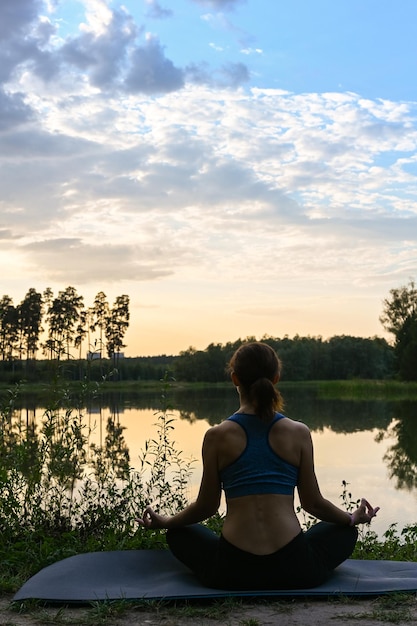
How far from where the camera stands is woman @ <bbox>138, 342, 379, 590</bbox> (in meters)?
3.42

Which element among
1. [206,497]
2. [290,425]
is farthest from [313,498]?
[206,497]

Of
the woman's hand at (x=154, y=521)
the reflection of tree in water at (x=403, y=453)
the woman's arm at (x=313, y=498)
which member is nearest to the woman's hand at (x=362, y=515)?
the woman's arm at (x=313, y=498)

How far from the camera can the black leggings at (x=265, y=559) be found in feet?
11.3

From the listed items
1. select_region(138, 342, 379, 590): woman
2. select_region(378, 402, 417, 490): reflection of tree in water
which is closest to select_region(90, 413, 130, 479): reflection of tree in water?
select_region(138, 342, 379, 590): woman

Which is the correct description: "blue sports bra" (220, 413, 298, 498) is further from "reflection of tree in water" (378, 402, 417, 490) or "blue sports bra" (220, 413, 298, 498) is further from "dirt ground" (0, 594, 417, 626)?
"reflection of tree in water" (378, 402, 417, 490)

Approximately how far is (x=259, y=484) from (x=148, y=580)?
907 millimetres

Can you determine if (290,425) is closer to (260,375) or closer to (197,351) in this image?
(260,375)

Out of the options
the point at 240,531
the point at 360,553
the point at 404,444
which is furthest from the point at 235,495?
the point at 404,444

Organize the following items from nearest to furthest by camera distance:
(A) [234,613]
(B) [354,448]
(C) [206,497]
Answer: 1. (A) [234,613]
2. (C) [206,497]
3. (B) [354,448]

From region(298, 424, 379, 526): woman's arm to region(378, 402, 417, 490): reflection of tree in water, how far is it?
5.74 metres

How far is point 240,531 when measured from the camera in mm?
3424

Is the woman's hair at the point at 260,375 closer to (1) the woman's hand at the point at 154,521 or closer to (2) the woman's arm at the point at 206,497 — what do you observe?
(2) the woman's arm at the point at 206,497

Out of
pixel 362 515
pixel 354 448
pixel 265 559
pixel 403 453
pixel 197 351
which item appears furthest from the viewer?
pixel 197 351

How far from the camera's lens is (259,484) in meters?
3.44
